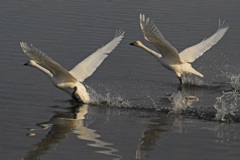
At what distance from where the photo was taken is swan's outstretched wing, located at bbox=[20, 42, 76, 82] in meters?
12.0

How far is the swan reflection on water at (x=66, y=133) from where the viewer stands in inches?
376

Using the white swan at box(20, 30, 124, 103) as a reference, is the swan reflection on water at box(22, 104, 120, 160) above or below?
below

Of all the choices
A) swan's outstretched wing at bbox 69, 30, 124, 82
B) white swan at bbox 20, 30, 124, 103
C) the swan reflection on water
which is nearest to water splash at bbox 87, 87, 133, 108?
white swan at bbox 20, 30, 124, 103

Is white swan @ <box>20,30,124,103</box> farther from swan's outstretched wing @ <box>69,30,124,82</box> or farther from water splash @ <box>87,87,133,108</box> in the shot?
water splash @ <box>87,87,133,108</box>

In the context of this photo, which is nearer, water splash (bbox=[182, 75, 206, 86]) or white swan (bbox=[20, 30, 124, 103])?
white swan (bbox=[20, 30, 124, 103])

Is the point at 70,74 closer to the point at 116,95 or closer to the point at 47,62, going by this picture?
the point at 47,62

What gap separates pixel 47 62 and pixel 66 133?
8.36ft

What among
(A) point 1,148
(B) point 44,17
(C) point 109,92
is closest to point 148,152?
(A) point 1,148

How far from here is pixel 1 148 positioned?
9648 millimetres

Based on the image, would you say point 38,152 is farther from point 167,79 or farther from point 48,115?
point 167,79

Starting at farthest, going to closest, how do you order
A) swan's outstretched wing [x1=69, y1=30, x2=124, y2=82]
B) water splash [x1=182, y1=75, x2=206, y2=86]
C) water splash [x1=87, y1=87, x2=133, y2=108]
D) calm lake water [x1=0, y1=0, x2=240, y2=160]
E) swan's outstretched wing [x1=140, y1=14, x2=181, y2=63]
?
water splash [x1=182, y1=75, x2=206, y2=86]
swan's outstretched wing [x1=69, y1=30, x2=124, y2=82]
swan's outstretched wing [x1=140, y1=14, x2=181, y2=63]
water splash [x1=87, y1=87, x2=133, y2=108]
calm lake water [x1=0, y1=0, x2=240, y2=160]

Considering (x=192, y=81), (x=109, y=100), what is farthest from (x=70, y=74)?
(x=192, y=81)

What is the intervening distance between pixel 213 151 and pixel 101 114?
345 cm

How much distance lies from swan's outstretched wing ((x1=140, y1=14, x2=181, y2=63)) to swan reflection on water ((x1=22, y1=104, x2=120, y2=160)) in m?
2.63
